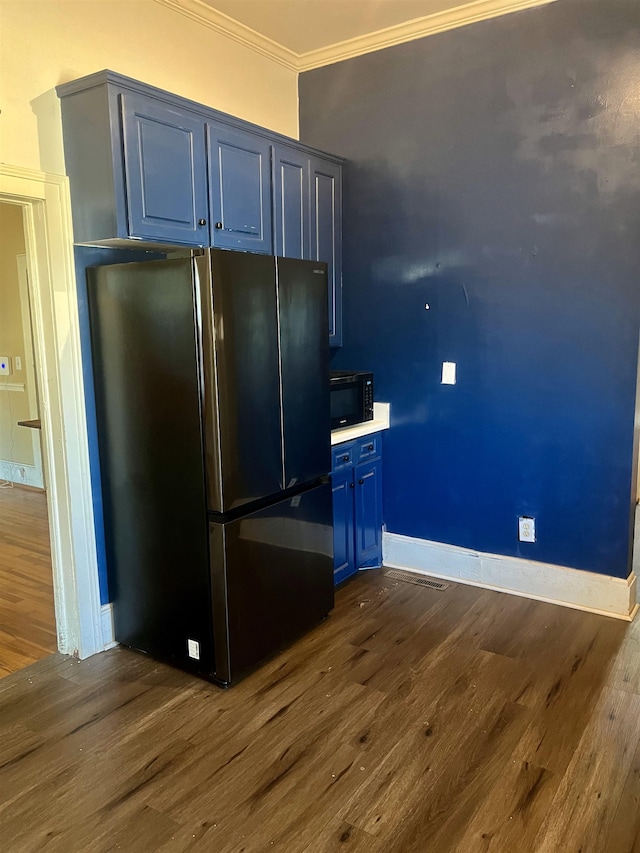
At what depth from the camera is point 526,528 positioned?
3355mm

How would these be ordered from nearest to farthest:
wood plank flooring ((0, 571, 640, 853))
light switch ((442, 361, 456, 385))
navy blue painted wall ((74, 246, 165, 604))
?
wood plank flooring ((0, 571, 640, 853)) → navy blue painted wall ((74, 246, 165, 604)) → light switch ((442, 361, 456, 385))

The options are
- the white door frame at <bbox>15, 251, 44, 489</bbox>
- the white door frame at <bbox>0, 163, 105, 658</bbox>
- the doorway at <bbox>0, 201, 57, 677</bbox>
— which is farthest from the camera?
the white door frame at <bbox>15, 251, 44, 489</bbox>

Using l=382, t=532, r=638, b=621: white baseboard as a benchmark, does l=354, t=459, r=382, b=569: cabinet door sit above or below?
above

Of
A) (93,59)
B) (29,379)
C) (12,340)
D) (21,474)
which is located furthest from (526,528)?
(12,340)

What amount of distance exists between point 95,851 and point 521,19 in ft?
12.4

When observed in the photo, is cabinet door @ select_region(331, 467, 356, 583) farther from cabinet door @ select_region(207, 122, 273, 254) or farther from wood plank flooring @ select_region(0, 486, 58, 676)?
wood plank flooring @ select_region(0, 486, 58, 676)

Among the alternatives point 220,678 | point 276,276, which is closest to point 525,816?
point 220,678

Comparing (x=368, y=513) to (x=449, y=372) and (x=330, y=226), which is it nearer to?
(x=449, y=372)

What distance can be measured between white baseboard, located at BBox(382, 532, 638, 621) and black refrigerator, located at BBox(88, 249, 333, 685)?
1.00 m

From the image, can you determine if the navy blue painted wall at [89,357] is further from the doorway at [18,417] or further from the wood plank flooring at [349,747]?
the doorway at [18,417]

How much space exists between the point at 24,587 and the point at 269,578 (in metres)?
→ 1.73

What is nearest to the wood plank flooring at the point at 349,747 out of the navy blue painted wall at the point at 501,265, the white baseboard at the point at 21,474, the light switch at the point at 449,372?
the navy blue painted wall at the point at 501,265

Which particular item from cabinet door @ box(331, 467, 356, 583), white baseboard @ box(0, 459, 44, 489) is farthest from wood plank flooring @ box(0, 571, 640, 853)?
white baseboard @ box(0, 459, 44, 489)

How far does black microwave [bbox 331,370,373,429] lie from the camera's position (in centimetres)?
341
